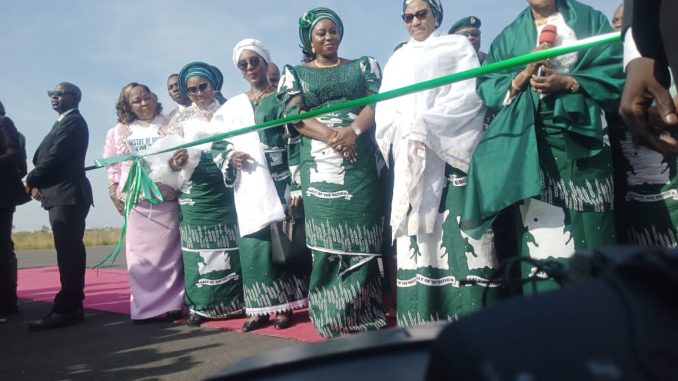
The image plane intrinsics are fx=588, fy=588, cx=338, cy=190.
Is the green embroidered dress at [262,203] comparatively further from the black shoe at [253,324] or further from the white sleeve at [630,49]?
the white sleeve at [630,49]

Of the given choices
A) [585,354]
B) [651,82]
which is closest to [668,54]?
[651,82]

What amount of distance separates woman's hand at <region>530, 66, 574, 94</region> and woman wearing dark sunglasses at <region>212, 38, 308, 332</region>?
184 cm

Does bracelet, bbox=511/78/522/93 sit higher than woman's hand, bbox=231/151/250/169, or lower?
higher

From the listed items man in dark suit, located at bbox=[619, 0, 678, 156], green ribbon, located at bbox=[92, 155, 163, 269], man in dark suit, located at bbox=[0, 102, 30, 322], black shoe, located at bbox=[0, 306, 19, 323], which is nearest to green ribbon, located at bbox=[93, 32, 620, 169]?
green ribbon, located at bbox=[92, 155, 163, 269]

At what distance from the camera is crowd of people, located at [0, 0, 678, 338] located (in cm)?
239

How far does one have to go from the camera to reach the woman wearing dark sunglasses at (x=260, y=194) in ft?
12.6

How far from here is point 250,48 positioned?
4.00 metres

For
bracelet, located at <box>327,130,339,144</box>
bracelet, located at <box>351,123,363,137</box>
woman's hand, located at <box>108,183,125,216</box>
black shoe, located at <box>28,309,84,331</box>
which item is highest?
bracelet, located at <box>351,123,363,137</box>

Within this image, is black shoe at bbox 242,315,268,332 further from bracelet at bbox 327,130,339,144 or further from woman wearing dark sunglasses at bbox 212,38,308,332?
bracelet at bbox 327,130,339,144

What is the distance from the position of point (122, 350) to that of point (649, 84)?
10.7 feet

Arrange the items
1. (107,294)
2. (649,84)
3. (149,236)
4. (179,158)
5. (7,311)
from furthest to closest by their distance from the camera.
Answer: (107,294) < (7,311) < (149,236) < (179,158) < (649,84)

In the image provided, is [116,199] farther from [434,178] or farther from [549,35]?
[549,35]

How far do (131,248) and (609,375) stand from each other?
4.73m

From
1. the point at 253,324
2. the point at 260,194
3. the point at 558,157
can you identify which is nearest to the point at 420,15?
the point at 558,157
